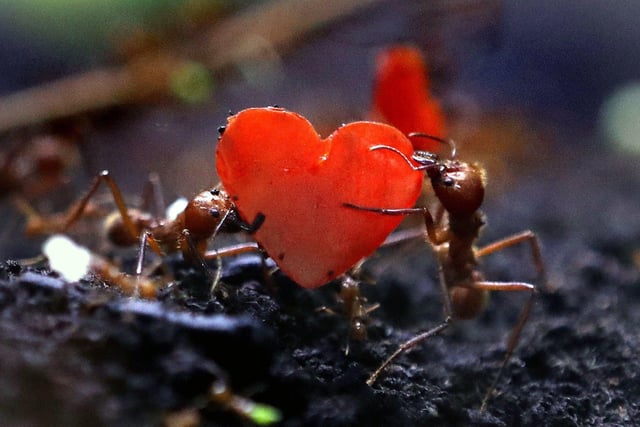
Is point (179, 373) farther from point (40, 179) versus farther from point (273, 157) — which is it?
point (40, 179)

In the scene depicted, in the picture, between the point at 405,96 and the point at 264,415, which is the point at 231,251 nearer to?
the point at 264,415

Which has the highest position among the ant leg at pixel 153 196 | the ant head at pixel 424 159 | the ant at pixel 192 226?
the ant leg at pixel 153 196

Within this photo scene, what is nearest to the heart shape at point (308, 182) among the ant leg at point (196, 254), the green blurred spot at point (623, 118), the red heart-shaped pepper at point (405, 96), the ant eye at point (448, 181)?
the ant leg at point (196, 254)

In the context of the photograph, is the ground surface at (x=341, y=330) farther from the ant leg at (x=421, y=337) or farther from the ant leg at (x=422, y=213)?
the ant leg at (x=422, y=213)

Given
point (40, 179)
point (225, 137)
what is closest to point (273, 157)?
point (225, 137)

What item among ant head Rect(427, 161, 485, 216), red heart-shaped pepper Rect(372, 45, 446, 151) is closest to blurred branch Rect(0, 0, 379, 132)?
red heart-shaped pepper Rect(372, 45, 446, 151)

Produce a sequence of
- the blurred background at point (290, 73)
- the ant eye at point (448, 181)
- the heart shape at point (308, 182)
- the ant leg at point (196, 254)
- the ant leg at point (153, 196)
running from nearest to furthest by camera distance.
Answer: the heart shape at point (308, 182)
the ant leg at point (196, 254)
the ant eye at point (448, 181)
the ant leg at point (153, 196)
the blurred background at point (290, 73)
